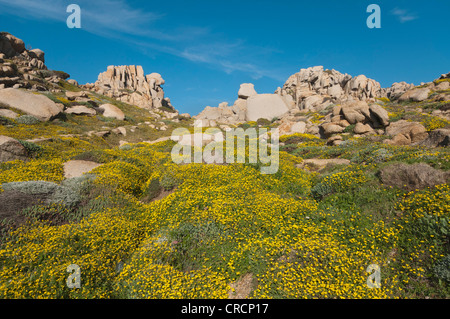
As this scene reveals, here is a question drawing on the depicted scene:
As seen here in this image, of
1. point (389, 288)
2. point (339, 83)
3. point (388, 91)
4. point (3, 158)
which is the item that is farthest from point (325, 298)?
point (388, 91)

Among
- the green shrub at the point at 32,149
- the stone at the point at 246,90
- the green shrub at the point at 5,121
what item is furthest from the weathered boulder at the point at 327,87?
the green shrub at the point at 5,121

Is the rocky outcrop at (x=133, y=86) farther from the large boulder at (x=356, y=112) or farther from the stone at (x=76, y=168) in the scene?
the large boulder at (x=356, y=112)

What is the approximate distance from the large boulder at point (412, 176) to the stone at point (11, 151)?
65.3 ft

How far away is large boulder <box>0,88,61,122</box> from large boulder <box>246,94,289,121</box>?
46957mm

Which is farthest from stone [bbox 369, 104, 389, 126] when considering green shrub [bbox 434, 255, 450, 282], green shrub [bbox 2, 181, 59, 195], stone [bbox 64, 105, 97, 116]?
stone [bbox 64, 105, 97, 116]

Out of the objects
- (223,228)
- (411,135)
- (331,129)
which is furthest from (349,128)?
(223,228)

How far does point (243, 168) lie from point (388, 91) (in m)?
88.8

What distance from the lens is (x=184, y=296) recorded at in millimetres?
5578

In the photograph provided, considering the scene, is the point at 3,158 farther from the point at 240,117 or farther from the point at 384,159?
the point at 240,117

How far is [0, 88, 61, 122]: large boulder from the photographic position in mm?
24969

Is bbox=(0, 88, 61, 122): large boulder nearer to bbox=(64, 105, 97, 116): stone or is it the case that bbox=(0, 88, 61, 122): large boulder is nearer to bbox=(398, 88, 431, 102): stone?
bbox=(64, 105, 97, 116): stone

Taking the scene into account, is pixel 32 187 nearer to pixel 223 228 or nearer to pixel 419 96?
pixel 223 228

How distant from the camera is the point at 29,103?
25828mm

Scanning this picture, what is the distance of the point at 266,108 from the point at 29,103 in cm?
5165
